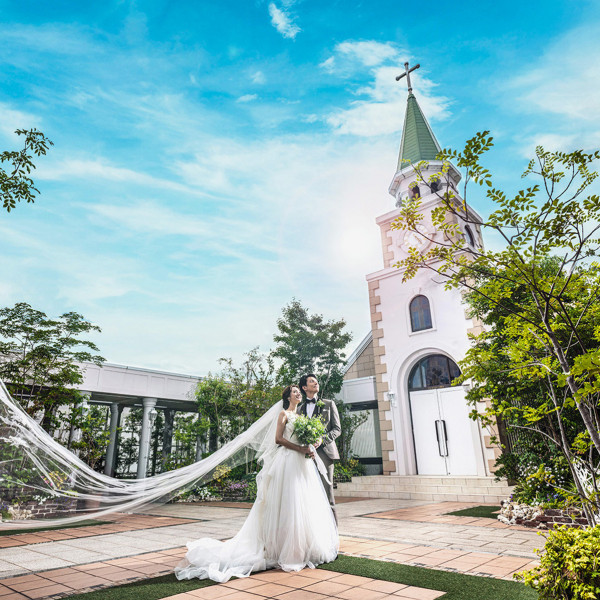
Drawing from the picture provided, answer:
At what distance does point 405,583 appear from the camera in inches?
142

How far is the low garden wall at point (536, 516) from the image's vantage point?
6.10 meters

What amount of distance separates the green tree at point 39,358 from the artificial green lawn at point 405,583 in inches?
297

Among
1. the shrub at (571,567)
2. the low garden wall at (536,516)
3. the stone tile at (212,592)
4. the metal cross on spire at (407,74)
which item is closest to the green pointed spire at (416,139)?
the metal cross on spire at (407,74)

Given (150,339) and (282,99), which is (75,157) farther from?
(150,339)

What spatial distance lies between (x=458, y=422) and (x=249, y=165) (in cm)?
936

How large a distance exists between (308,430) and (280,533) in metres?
1.07

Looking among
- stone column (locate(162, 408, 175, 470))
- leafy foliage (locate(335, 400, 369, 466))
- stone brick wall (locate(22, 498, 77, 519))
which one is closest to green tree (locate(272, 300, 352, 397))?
leafy foliage (locate(335, 400, 369, 466))

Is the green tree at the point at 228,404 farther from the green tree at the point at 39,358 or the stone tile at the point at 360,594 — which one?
the stone tile at the point at 360,594

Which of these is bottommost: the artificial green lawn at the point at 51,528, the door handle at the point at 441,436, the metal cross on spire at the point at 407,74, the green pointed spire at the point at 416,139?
the artificial green lawn at the point at 51,528

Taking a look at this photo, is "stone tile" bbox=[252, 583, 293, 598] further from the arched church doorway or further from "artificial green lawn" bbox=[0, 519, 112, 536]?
the arched church doorway

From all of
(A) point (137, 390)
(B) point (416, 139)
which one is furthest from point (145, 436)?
(B) point (416, 139)

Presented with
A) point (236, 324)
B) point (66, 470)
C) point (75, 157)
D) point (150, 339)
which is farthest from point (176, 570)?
point (150, 339)

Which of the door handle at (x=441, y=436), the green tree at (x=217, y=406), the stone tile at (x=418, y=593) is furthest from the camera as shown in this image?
the green tree at (x=217, y=406)

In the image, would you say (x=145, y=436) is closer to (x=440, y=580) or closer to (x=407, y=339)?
(x=407, y=339)
